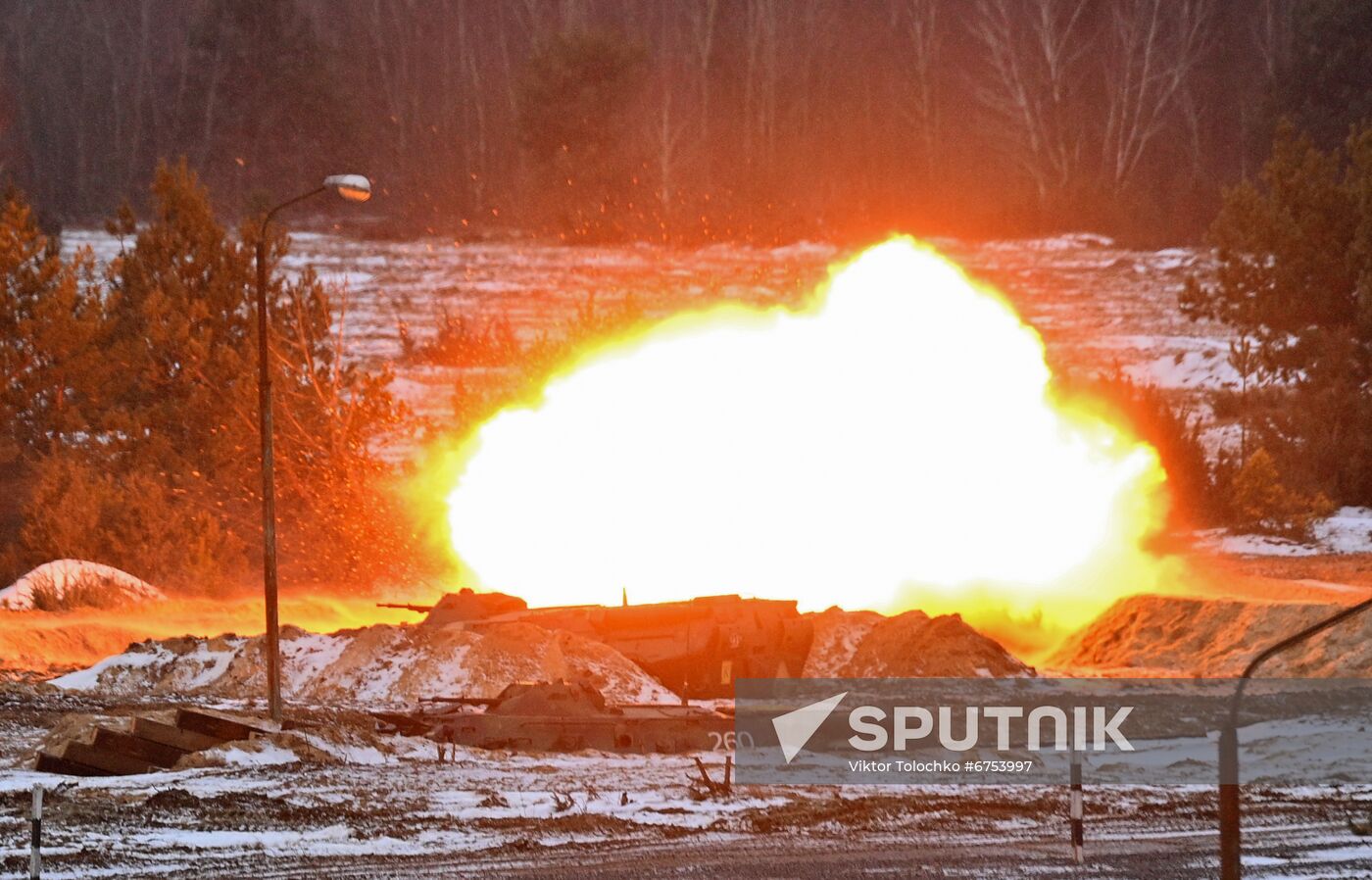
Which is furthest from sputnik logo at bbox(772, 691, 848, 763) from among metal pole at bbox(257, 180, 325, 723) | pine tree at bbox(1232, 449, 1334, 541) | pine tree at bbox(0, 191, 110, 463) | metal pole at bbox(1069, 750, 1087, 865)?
pine tree at bbox(0, 191, 110, 463)

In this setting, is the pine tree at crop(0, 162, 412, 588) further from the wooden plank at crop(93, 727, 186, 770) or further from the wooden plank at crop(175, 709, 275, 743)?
the wooden plank at crop(93, 727, 186, 770)

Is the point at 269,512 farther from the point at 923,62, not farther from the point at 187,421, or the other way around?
the point at 923,62

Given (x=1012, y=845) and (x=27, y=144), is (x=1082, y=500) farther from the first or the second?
(x=27, y=144)

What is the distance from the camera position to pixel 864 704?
28.5 metres

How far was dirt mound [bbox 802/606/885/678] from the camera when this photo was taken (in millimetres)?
33812

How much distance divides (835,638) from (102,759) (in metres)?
17.1

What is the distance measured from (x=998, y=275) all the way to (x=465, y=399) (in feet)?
94.3

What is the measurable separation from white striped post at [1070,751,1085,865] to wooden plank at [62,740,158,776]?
1193 cm

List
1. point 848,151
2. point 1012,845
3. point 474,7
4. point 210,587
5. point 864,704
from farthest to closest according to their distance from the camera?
1. point 474,7
2. point 848,151
3. point 210,587
4. point 864,704
5. point 1012,845

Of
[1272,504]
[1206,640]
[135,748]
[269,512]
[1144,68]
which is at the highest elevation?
[1144,68]

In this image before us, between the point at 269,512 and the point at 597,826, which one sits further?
the point at 269,512

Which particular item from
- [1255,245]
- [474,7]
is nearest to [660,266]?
[1255,245]

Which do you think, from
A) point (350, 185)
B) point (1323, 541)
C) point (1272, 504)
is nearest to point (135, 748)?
point (350, 185)

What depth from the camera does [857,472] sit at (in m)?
41.4
